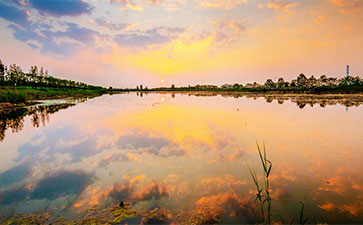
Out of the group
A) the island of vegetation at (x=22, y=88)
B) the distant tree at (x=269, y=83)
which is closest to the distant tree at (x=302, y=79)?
the distant tree at (x=269, y=83)

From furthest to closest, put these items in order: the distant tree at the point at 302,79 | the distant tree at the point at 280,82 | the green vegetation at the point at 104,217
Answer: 1. the distant tree at the point at 280,82
2. the distant tree at the point at 302,79
3. the green vegetation at the point at 104,217

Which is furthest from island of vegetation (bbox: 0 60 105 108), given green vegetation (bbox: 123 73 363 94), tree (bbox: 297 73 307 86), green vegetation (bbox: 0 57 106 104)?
tree (bbox: 297 73 307 86)

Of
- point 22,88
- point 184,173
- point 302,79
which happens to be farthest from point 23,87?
point 302,79

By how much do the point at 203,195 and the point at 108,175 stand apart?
3.39 meters

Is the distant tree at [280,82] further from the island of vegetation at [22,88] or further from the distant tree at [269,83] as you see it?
the island of vegetation at [22,88]

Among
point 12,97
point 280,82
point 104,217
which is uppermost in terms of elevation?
point 280,82

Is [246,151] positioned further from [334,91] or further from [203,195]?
[334,91]

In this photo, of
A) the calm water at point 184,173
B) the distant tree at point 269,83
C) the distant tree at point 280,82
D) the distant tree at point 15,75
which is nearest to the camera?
the calm water at point 184,173

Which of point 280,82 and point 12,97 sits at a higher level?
point 280,82

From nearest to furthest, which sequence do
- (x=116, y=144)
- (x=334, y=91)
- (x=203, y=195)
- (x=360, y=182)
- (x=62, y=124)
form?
(x=203, y=195) < (x=360, y=182) < (x=116, y=144) < (x=62, y=124) < (x=334, y=91)

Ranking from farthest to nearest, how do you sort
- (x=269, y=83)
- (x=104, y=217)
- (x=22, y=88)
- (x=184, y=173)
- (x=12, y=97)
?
(x=269, y=83) → (x=22, y=88) → (x=12, y=97) → (x=184, y=173) → (x=104, y=217)

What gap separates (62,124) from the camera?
15.4m

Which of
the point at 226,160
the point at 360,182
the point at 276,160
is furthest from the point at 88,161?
the point at 360,182

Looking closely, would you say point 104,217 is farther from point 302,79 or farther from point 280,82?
point 280,82
